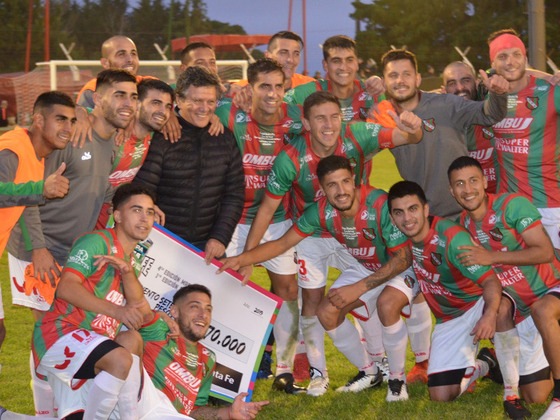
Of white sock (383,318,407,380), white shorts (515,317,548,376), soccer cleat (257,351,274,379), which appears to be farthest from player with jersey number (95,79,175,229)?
white shorts (515,317,548,376)

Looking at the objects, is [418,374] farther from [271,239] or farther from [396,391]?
[271,239]

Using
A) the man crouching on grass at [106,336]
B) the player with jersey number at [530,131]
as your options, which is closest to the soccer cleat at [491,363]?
the player with jersey number at [530,131]

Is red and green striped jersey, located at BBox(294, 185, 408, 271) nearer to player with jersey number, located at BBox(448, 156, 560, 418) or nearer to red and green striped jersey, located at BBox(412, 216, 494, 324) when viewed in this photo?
red and green striped jersey, located at BBox(412, 216, 494, 324)

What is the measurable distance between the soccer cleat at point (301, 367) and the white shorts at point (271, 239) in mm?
792

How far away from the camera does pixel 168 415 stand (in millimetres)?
4695

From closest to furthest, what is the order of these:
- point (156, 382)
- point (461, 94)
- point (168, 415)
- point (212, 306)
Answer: point (168, 415), point (156, 382), point (212, 306), point (461, 94)

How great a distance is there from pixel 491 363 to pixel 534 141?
6.30 feet

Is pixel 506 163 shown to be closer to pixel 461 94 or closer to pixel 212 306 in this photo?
pixel 461 94

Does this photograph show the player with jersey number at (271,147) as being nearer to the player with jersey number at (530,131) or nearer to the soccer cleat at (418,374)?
the soccer cleat at (418,374)

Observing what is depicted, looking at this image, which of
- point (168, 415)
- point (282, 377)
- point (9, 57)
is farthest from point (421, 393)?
point (9, 57)

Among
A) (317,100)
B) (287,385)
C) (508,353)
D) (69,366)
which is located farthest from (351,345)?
(69,366)

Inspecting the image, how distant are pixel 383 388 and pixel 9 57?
44.9 metres

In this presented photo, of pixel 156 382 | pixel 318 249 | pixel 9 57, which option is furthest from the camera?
pixel 9 57

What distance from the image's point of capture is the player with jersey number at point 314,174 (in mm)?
5957
